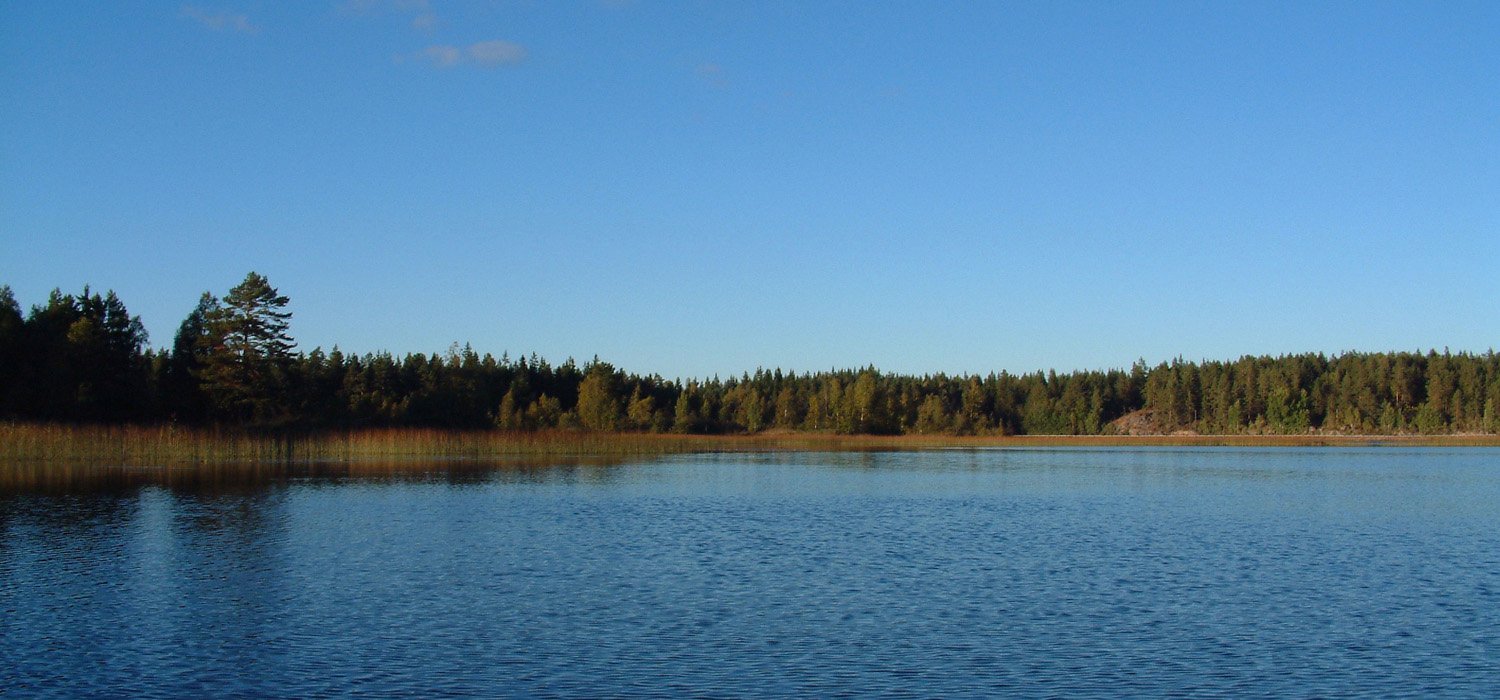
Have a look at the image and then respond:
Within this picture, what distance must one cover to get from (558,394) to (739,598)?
135207 mm

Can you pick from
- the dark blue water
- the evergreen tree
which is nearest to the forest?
the evergreen tree

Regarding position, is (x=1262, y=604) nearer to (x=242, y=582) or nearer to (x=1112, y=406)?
(x=242, y=582)

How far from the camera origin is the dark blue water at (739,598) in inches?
445

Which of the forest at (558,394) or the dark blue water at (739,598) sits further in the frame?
the forest at (558,394)

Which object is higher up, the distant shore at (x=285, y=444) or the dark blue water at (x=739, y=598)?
the distant shore at (x=285, y=444)

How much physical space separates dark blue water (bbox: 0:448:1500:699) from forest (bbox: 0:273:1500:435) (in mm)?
40308

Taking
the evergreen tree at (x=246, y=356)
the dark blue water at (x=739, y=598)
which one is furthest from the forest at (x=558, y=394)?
the dark blue water at (x=739, y=598)

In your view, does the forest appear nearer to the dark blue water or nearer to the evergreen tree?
the evergreen tree

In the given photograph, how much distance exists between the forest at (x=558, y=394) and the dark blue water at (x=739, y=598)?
1587 inches

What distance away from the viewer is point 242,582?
673 inches

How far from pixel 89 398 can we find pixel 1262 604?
65.0 metres

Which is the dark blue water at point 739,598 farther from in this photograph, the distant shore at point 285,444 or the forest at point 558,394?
the forest at point 558,394

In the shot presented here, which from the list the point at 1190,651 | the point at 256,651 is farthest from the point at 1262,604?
the point at 256,651

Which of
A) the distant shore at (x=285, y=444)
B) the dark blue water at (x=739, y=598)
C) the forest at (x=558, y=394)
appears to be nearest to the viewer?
the dark blue water at (x=739, y=598)
